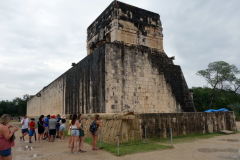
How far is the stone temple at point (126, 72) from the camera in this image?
10.5 meters

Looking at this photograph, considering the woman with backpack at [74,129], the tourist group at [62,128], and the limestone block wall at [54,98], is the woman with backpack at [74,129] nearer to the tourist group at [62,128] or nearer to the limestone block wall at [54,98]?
the tourist group at [62,128]

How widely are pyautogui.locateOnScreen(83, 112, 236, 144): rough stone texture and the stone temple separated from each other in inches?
68.3

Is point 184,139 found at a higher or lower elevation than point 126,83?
lower

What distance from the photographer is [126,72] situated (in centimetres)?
1104

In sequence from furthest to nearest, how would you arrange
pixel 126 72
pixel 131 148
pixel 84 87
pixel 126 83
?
pixel 84 87 → pixel 126 72 → pixel 126 83 → pixel 131 148

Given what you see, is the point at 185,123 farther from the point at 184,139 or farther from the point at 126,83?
the point at 126,83

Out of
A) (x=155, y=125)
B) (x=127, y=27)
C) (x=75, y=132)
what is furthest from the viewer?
(x=127, y=27)

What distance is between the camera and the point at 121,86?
34.8ft

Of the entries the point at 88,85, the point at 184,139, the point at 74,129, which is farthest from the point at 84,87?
the point at 184,139

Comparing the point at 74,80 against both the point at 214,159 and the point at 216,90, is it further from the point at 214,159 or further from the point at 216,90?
the point at 216,90

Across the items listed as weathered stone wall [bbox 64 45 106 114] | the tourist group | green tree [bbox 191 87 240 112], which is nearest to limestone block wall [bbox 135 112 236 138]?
the tourist group

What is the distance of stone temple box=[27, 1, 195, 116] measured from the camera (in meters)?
10.5

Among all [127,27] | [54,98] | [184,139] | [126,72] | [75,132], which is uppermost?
[127,27]

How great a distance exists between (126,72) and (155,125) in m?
3.67
